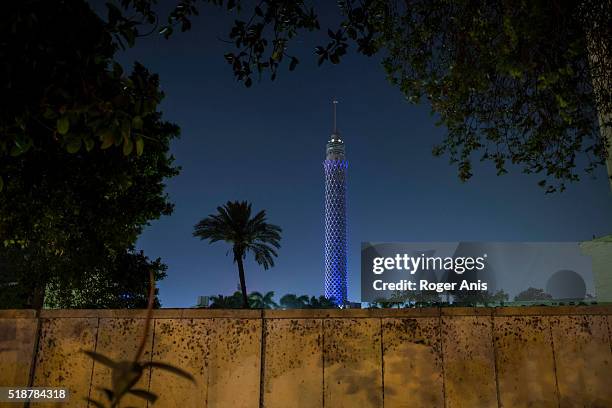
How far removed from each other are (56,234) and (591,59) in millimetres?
14594

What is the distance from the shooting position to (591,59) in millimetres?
7496

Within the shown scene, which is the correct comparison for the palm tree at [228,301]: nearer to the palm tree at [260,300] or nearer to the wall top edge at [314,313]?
the palm tree at [260,300]

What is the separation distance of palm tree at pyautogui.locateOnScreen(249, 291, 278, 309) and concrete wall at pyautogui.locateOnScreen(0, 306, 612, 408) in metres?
92.6

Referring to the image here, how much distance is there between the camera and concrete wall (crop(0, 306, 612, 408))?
6.32 metres

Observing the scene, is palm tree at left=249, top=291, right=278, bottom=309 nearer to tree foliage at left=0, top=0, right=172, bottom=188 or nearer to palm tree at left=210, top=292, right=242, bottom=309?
palm tree at left=210, top=292, right=242, bottom=309

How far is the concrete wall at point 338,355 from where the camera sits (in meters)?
6.32

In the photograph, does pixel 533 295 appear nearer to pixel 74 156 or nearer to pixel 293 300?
pixel 293 300

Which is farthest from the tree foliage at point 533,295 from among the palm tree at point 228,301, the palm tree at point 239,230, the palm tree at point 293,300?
the palm tree at point 239,230

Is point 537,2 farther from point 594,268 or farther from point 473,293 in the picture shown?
point 473,293

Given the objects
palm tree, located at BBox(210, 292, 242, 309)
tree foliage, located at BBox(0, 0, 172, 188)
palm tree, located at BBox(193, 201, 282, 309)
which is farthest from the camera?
palm tree, located at BBox(210, 292, 242, 309)

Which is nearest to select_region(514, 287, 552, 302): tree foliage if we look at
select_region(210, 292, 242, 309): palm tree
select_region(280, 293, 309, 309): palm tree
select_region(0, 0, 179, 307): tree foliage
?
select_region(280, 293, 309, 309): palm tree

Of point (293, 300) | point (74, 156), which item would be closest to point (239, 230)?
point (74, 156)

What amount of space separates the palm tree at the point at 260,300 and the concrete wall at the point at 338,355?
92.6m

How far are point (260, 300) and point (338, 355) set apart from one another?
96608 millimetres
